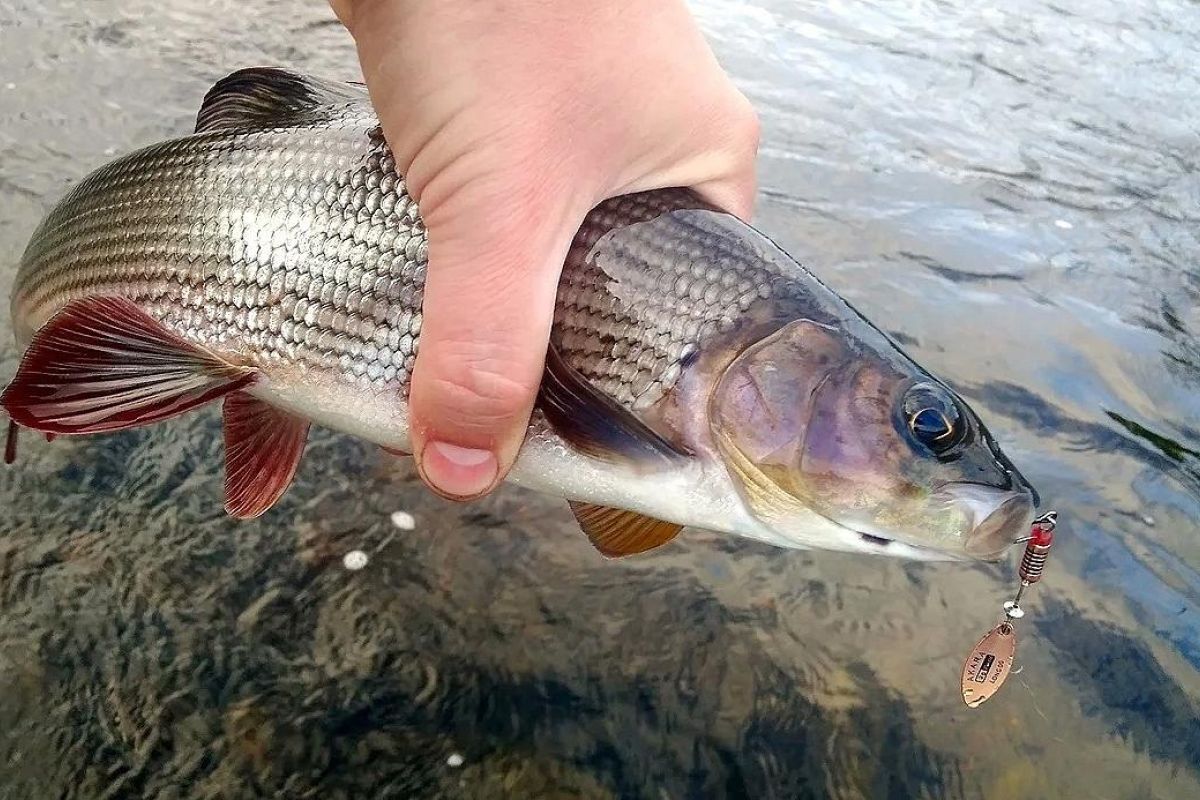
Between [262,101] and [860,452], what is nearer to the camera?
[860,452]

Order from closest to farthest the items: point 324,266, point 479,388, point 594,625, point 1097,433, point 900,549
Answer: point 479,388 < point 900,549 < point 324,266 < point 594,625 < point 1097,433

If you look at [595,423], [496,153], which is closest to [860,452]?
[595,423]

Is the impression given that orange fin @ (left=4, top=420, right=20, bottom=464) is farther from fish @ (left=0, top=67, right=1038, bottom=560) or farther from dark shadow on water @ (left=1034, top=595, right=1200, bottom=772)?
dark shadow on water @ (left=1034, top=595, right=1200, bottom=772)

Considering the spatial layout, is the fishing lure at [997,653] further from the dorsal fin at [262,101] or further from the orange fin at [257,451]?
the dorsal fin at [262,101]

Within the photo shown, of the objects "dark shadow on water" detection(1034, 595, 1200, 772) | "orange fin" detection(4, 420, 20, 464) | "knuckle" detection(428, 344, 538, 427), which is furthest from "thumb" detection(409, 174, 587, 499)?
"dark shadow on water" detection(1034, 595, 1200, 772)

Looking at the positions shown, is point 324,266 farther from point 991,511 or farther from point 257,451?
point 991,511

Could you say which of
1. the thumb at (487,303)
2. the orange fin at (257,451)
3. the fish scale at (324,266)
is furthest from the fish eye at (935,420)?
the orange fin at (257,451)

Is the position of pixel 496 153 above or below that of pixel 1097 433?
above
